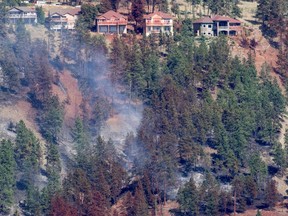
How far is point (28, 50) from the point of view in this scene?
154 m

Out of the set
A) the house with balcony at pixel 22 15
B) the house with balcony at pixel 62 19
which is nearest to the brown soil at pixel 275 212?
the house with balcony at pixel 62 19

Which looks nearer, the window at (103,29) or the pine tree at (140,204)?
the pine tree at (140,204)

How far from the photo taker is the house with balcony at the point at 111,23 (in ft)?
552

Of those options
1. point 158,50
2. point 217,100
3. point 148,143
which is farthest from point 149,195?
point 158,50

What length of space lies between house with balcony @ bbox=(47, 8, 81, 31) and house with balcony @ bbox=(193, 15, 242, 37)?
685 inches

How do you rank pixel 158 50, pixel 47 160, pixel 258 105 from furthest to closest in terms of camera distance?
pixel 158 50, pixel 258 105, pixel 47 160

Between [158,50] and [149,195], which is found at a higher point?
[158,50]

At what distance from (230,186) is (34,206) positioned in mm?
24777

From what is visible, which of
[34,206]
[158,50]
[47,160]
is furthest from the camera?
[158,50]

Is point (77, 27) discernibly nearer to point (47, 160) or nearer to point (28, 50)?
point (28, 50)

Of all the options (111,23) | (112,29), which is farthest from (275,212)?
(111,23)

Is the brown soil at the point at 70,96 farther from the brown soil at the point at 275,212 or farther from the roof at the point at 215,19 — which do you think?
the roof at the point at 215,19

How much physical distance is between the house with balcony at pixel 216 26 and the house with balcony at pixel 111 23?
1060 centimetres

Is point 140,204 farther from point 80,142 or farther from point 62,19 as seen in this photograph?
point 62,19
